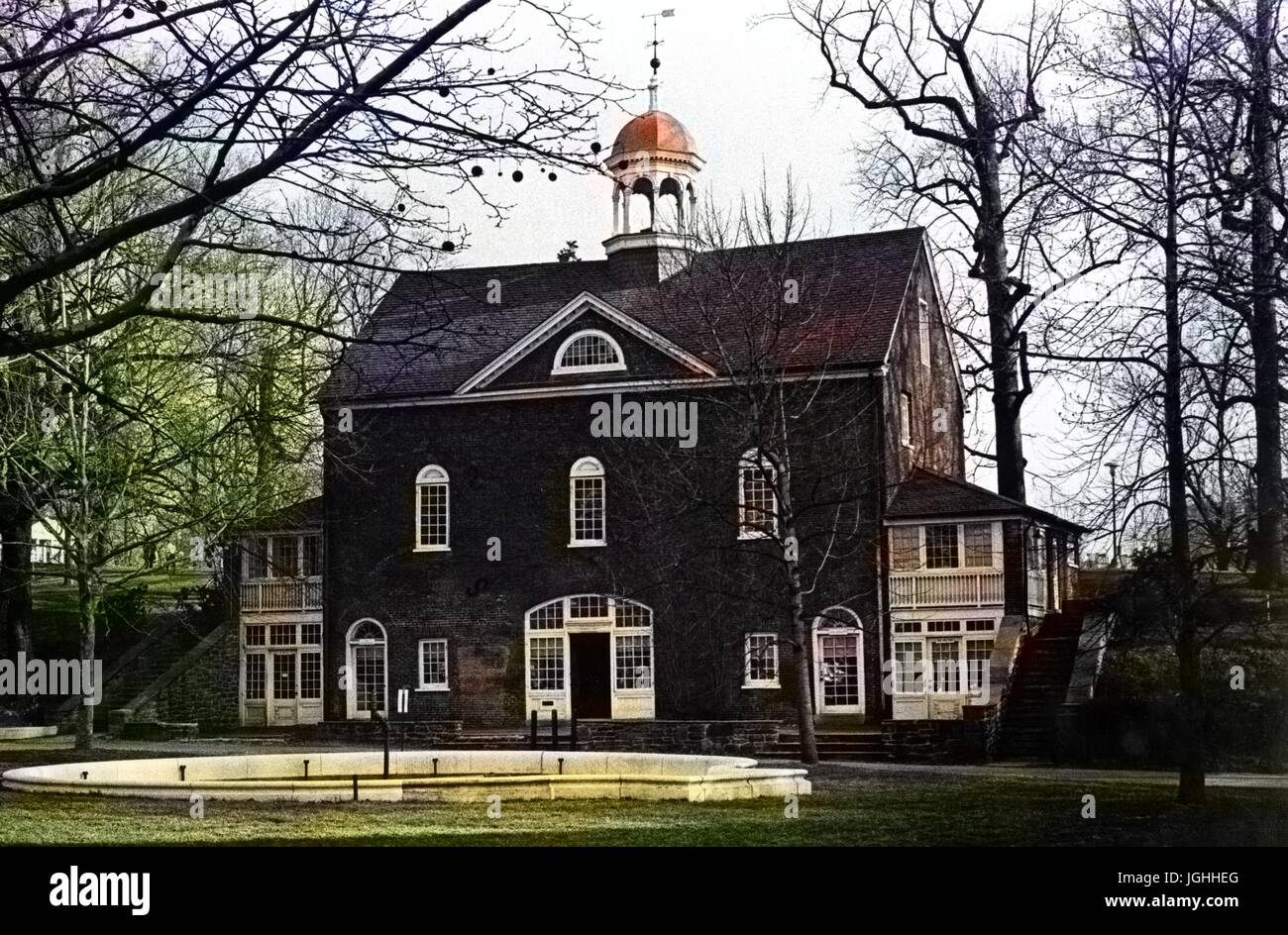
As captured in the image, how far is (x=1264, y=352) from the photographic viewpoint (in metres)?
8.22

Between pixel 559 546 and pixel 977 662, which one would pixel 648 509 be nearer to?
pixel 559 546

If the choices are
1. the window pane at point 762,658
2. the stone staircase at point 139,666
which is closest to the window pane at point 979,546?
the window pane at point 762,658

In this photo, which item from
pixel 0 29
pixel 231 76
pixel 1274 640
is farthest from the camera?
pixel 1274 640

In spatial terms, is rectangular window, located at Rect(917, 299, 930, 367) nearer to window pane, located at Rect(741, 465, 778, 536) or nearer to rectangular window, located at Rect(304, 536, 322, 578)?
window pane, located at Rect(741, 465, 778, 536)

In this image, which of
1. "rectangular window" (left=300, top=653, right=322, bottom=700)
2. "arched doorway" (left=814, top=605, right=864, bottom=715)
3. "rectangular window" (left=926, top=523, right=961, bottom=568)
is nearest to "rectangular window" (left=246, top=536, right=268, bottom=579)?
"rectangular window" (left=300, top=653, right=322, bottom=700)

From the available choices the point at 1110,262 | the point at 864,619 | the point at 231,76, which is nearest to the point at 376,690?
the point at 864,619

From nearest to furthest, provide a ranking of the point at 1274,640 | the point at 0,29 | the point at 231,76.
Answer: the point at 231,76
the point at 0,29
the point at 1274,640

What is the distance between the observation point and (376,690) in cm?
856

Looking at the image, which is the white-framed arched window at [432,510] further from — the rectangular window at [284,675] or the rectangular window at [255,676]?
the rectangular window at [255,676]

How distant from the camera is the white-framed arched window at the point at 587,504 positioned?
838cm
